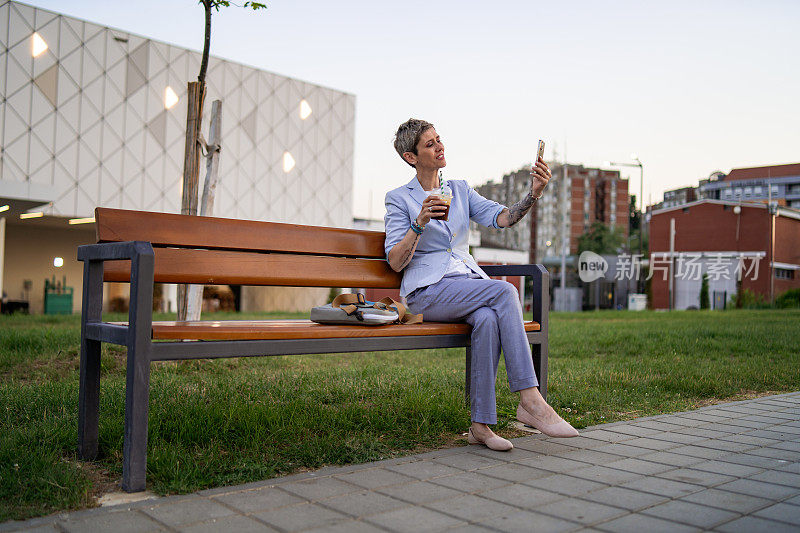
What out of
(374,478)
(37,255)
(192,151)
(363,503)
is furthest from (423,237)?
(37,255)

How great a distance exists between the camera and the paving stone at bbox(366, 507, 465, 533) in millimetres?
2369

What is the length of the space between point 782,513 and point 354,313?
1999mm

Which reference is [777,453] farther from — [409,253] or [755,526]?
[409,253]

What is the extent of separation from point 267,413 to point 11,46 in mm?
29329

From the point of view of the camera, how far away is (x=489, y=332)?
12.3 ft

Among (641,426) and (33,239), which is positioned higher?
(33,239)

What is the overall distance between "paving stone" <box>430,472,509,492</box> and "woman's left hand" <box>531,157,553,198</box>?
1688mm

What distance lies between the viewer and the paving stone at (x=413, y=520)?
7.77ft

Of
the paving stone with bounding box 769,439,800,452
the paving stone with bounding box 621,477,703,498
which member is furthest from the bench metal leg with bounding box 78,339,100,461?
the paving stone with bounding box 769,439,800,452

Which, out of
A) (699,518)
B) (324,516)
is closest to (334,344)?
(324,516)

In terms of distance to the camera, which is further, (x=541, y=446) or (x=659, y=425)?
(x=659, y=425)

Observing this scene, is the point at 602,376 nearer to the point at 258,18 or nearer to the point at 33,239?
the point at 258,18

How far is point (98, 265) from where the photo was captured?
3318mm

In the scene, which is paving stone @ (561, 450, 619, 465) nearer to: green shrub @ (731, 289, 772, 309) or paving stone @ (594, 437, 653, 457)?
paving stone @ (594, 437, 653, 457)
